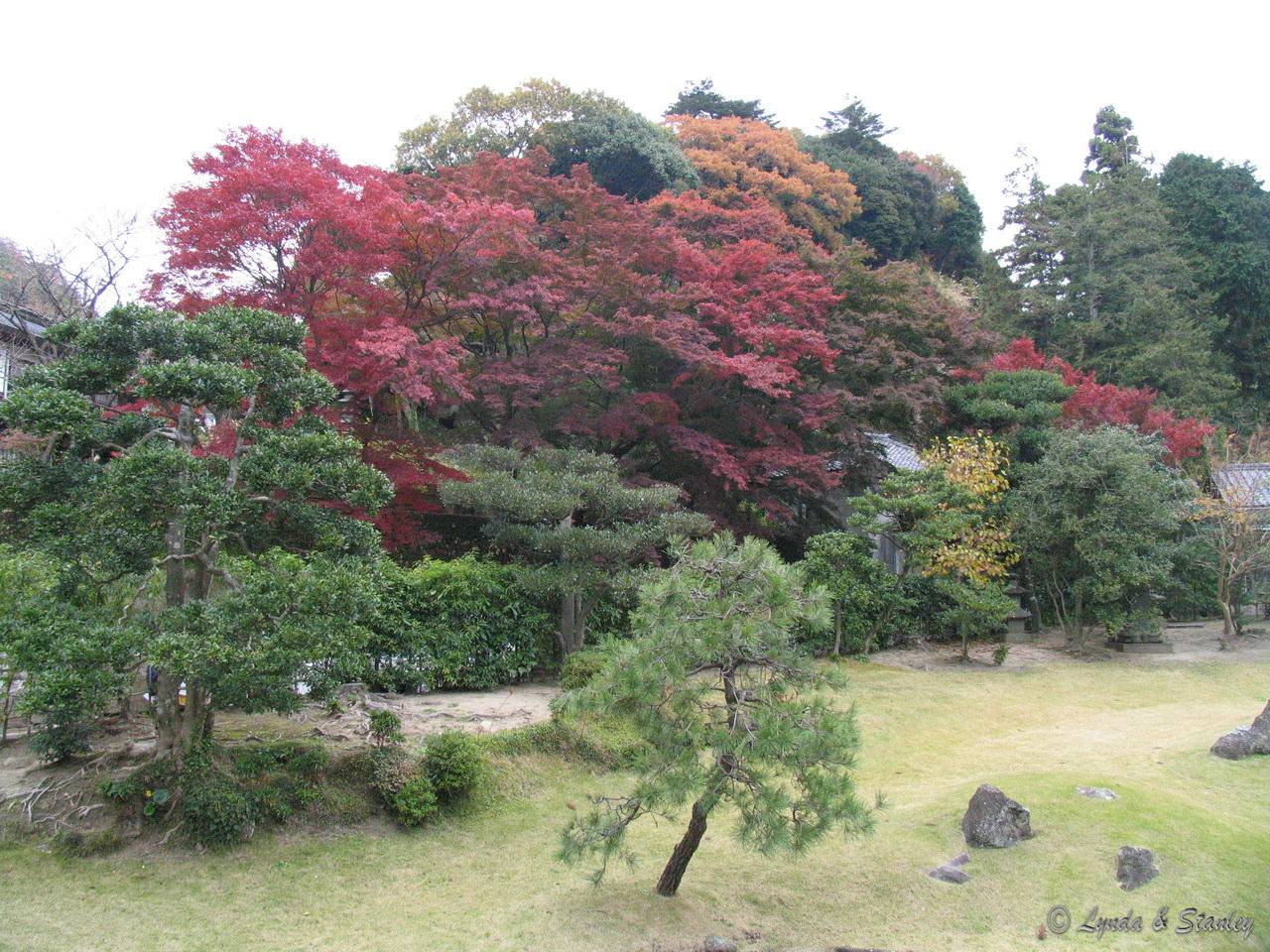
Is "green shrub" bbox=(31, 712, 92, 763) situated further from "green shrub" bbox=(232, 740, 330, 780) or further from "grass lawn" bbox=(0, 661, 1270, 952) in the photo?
"green shrub" bbox=(232, 740, 330, 780)

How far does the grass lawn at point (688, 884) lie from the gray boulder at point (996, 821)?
94mm

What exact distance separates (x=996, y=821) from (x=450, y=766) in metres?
4.25

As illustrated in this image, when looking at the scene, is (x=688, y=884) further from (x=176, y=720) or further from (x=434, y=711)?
(x=176, y=720)

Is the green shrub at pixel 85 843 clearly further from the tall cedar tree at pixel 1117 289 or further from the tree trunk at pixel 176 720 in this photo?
the tall cedar tree at pixel 1117 289

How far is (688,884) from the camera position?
5.53 metres

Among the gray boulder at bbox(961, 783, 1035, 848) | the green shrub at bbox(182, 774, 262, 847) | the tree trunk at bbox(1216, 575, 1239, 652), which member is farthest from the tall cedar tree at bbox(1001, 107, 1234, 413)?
the green shrub at bbox(182, 774, 262, 847)

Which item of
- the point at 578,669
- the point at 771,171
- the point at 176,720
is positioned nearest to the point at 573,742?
the point at 578,669

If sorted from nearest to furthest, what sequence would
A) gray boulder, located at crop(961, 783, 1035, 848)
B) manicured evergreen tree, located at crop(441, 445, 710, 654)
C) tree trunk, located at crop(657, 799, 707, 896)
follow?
1. tree trunk, located at crop(657, 799, 707, 896)
2. gray boulder, located at crop(961, 783, 1035, 848)
3. manicured evergreen tree, located at crop(441, 445, 710, 654)

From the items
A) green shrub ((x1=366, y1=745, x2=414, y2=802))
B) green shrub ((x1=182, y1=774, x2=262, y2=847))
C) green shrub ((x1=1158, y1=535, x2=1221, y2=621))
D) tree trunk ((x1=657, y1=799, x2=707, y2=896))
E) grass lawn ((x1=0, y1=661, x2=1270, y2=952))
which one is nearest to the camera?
grass lawn ((x1=0, y1=661, x2=1270, y2=952))

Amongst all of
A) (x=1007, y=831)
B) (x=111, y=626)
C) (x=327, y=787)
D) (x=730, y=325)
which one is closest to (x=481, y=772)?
(x=327, y=787)

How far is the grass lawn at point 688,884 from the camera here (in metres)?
4.77

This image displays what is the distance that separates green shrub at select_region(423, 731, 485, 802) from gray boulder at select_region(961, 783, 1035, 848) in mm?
3950
